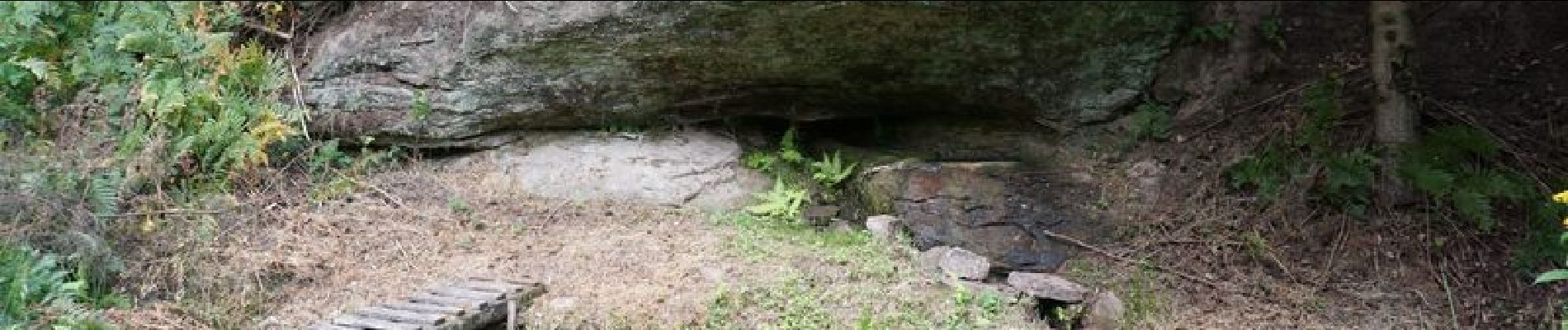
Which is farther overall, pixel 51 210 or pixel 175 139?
pixel 175 139

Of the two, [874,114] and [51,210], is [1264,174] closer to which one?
[874,114]

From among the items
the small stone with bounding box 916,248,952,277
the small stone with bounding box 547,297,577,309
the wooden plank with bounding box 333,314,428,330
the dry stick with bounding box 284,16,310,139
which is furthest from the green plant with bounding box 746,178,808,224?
the dry stick with bounding box 284,16,310,139

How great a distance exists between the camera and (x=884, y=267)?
6059mm

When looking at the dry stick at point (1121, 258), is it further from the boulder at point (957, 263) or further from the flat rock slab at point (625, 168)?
the flat rock slab at point (625, 168)

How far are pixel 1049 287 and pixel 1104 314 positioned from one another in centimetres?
29

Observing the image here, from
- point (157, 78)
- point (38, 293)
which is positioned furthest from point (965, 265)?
point (157, 78)

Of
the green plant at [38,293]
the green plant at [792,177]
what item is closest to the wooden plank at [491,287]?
the green plant at [38,293]

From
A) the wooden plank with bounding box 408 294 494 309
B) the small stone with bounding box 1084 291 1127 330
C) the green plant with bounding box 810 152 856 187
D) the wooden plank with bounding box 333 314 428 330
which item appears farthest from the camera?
the green plant with bounding box 810 152 856 187

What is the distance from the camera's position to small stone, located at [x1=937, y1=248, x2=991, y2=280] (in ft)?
19.7

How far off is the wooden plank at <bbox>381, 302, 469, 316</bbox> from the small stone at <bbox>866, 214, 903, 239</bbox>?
7.68 ft

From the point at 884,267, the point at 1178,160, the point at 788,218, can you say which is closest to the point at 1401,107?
the point at 1178,160

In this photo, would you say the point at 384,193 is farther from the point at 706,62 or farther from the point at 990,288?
the point at 990,288

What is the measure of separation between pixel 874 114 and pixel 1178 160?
186 centimetres

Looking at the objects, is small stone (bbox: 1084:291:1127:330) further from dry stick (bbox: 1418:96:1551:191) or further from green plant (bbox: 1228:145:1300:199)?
dry stick (bbox: 1418:96:1551:191)
